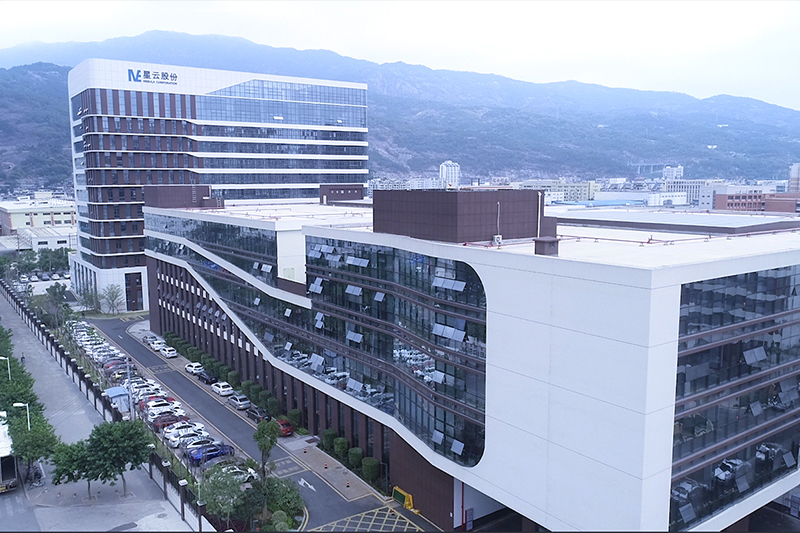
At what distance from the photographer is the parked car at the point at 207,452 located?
4172 centimetres

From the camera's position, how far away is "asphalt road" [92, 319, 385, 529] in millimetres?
36000

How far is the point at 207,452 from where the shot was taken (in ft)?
139

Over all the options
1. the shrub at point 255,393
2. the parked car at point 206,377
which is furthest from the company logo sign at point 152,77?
the shrub at point 255,393

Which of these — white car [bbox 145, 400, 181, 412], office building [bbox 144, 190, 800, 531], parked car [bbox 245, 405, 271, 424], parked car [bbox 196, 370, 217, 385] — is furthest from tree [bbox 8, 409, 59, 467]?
parked car [bbox 196, 370, 217, 385]

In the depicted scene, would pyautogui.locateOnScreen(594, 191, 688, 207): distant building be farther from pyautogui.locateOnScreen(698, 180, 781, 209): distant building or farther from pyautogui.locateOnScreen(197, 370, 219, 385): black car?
pyautogui.locateOnScreen(197, 370, 219, 385): black car

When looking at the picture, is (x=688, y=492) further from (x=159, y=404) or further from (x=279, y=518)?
(x=159, y=404)

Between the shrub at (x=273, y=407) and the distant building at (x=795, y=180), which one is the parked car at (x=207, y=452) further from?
the distant building at (x=795, y=180)

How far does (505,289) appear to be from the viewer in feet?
92.2

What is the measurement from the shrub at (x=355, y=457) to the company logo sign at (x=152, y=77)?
232 ft

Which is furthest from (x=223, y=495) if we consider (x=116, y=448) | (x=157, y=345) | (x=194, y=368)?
(x=157, y=345)

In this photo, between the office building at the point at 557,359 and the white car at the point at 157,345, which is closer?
the office building at the point at 557,359

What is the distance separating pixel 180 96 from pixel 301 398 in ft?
204

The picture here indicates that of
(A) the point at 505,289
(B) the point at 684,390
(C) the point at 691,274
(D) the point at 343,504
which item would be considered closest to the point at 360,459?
(D) the point at 343,504

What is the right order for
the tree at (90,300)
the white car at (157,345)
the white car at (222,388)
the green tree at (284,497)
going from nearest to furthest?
the green tree at (284,497) → the white car at (222,388) → the white car at (157,345) → the tree at (90,300)
